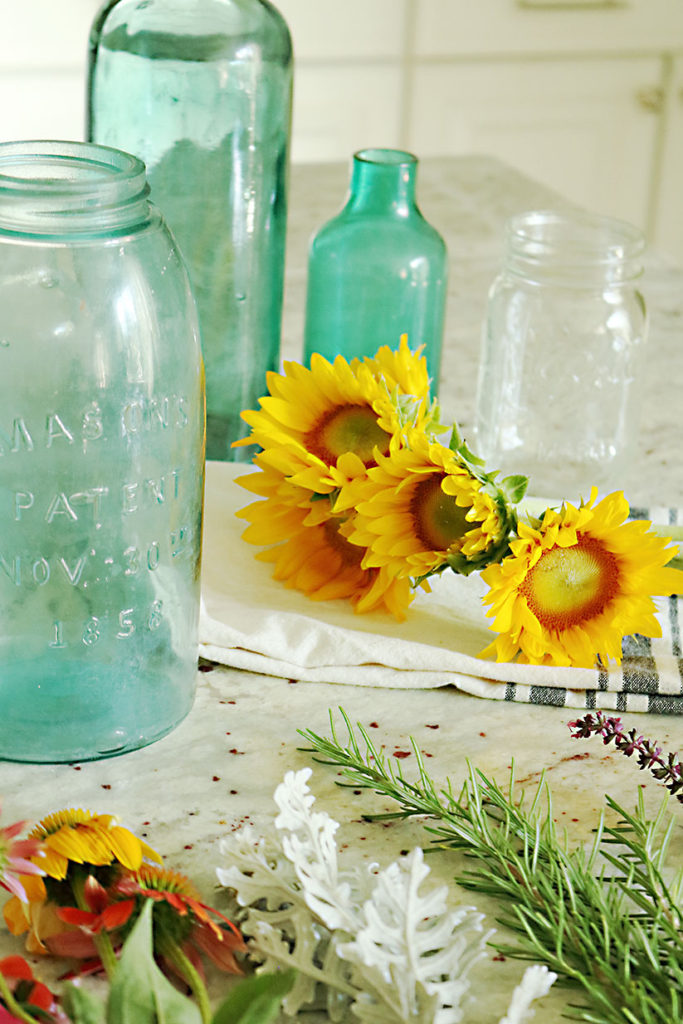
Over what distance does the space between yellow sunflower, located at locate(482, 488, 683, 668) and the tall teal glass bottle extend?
0.92 feet

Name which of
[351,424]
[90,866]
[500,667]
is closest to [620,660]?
[500,667]

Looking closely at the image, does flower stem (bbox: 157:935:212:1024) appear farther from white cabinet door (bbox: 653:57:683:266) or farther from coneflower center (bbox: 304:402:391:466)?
white cabinet door (bbox: 653:57:683:266)

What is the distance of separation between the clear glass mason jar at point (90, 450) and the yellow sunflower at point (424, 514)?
96 millimetres

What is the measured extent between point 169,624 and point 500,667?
169mm

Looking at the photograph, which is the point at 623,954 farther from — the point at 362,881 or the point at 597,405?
the point at 597,405

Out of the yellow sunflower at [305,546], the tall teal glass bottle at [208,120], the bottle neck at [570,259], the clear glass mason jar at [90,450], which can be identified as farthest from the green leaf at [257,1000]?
the bottle neck at [570,259]

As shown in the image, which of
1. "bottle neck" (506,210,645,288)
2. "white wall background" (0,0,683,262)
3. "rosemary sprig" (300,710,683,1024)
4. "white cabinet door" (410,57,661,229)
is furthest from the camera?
"white cabinet door" (410,57,661,229)

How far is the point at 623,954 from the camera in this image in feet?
1.32

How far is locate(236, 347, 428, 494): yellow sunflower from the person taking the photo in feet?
2.14

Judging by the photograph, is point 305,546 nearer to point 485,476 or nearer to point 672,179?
point 485,476

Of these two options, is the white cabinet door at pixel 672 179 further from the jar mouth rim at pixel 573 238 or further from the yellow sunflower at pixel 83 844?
the yellow sunflower at pixel 83 844

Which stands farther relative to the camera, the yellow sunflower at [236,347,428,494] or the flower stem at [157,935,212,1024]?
the yellow sunflower at [236,347,428,494]

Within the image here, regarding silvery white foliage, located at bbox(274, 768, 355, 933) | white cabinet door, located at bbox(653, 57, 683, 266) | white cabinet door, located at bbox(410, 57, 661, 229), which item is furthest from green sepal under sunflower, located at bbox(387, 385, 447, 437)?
Answer: white cabinet door, located at bbox(653, 57, 683, 266)

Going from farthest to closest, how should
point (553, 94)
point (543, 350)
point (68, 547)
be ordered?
point (553, 94) → point (543, 350) → point (68, 547)
